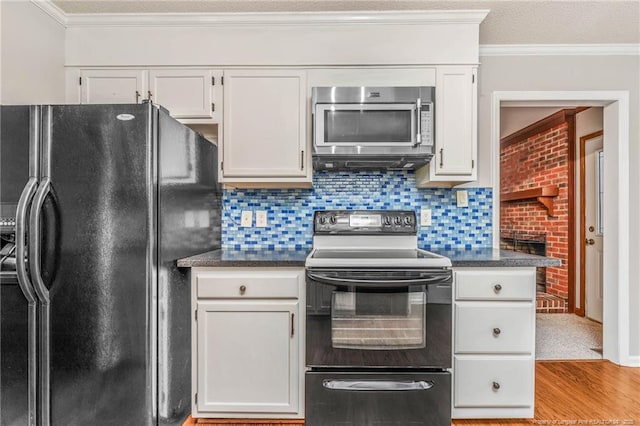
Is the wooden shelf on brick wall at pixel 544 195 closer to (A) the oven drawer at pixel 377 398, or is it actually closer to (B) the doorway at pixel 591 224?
(B) the doorway at pixel 591 224

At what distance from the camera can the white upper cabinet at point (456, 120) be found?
2.12m

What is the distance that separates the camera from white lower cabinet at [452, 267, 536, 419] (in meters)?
1.82

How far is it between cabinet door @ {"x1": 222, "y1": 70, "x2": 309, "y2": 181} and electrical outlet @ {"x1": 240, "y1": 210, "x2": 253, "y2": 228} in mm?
376

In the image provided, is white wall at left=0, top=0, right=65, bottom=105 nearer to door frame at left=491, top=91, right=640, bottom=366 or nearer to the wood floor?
the wood floor

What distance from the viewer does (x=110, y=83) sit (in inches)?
85.4

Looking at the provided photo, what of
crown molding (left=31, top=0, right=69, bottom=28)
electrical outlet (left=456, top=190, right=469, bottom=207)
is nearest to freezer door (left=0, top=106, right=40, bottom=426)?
crown molding (left=31, top=0, right=69, bottom=28)

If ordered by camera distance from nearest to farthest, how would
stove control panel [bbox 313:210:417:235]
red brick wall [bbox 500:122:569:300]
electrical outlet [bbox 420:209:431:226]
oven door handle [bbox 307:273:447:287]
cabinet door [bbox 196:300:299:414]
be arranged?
oven door handle [bbox 307:273:447:287] → cabinet door [bbox 196:300:299:414] → stove control panel [bbox 313:210:417:235] → electrical outlet [bbox 420:209:431:226] → red brick wall [bbox 500:122:569:300]

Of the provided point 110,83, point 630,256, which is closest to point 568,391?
point 630,256

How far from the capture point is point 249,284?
1.82 m

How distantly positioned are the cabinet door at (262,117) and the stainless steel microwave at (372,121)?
0.17 meters

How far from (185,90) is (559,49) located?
254 cm

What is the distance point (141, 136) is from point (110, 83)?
3.00ft

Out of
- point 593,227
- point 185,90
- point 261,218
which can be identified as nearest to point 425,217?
point 261,218

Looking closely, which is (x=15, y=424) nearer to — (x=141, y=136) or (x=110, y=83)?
(x=141, y=136)
